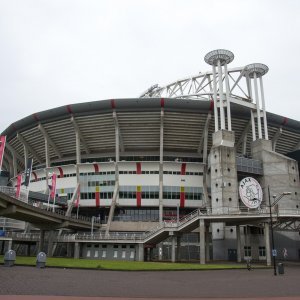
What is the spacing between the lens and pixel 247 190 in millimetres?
56094

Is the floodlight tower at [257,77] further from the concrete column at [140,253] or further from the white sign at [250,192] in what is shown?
the concrete column at [140,253]

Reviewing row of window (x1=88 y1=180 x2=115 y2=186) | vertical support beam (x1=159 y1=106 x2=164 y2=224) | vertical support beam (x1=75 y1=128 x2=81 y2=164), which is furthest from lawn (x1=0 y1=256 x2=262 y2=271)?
vertical support beam (x1=75 y1=128 x2=81 y2=164)

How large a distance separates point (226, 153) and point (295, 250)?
66.1 ft

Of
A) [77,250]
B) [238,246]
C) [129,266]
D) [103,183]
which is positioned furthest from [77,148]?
[129,266]

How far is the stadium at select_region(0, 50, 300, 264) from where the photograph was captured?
5775 centimetres

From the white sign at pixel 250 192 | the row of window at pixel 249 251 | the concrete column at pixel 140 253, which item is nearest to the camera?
the concrete column at pixel 140 253

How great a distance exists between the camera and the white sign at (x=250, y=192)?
53.8 metres

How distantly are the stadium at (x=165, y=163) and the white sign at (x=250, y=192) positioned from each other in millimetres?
210

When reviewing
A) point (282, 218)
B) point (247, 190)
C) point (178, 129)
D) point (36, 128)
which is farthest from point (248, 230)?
point (36, 128)

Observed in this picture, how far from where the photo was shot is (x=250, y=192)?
56219 mm

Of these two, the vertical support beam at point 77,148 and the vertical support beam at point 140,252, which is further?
the vertical support beam at point 77,148

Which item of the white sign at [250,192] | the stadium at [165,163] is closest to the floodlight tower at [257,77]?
the stadium at [165,163]

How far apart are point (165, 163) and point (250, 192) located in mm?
18626

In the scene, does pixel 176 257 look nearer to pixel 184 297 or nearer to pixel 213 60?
pixel 213 60
